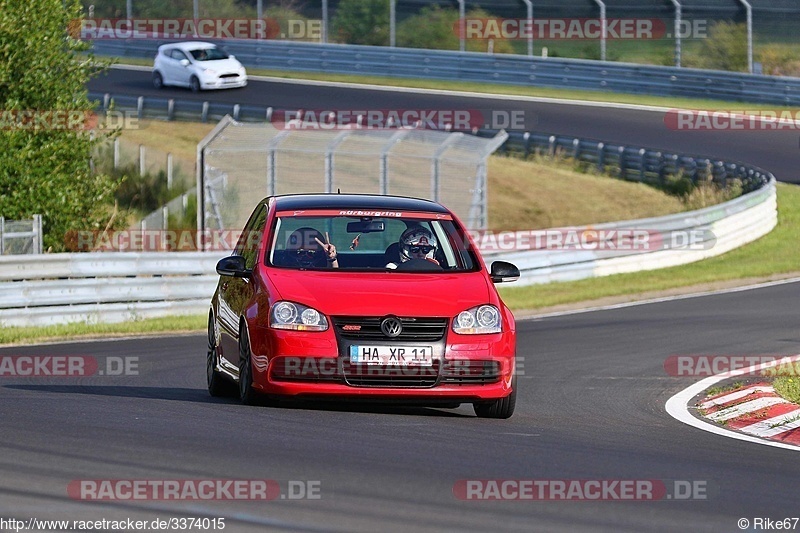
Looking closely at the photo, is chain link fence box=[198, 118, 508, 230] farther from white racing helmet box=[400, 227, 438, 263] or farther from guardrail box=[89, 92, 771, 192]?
white racing helmet box=[400, 227, 438, 263]

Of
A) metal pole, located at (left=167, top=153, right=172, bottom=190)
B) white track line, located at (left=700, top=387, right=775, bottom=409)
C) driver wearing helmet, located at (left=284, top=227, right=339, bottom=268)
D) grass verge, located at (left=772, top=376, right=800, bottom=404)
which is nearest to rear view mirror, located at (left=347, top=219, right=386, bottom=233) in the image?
driver wearing helmet, located at (left=284, top=227, right=339, bottom=268)

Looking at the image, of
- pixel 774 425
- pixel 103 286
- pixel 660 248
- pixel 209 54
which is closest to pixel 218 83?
pixel 209 54

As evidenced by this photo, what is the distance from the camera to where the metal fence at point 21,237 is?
18.9 metres

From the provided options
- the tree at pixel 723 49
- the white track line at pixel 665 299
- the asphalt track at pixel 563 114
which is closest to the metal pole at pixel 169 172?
the asphalt track at pixel 563 114

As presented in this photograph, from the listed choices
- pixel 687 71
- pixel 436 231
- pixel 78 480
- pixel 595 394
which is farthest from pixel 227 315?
pixel 687 71

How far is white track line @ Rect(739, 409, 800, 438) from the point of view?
9.59m

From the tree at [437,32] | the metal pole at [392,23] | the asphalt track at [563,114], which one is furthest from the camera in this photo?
the metal pole at [392,23]

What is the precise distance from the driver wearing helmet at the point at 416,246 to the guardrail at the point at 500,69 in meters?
31.4

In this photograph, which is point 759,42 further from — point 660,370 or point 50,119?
point 660,370

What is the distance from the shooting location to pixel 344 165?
2795 cm

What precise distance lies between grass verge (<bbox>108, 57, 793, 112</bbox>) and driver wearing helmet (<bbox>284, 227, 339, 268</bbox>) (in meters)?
31.7

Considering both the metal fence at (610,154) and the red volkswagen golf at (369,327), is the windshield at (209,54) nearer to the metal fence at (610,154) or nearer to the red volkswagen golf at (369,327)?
the metal fence at (610,154)

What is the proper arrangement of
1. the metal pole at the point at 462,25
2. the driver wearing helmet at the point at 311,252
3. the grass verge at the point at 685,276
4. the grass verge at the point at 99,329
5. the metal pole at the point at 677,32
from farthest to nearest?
the metal pole at the point at 462,25 → the metal pole at the point at 677,32 → the grass verge at the point at 685,276 → the grass verge at the point at 99,329 → the driver wearing helmet at the point at 311,252

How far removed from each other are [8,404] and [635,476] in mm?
4515
